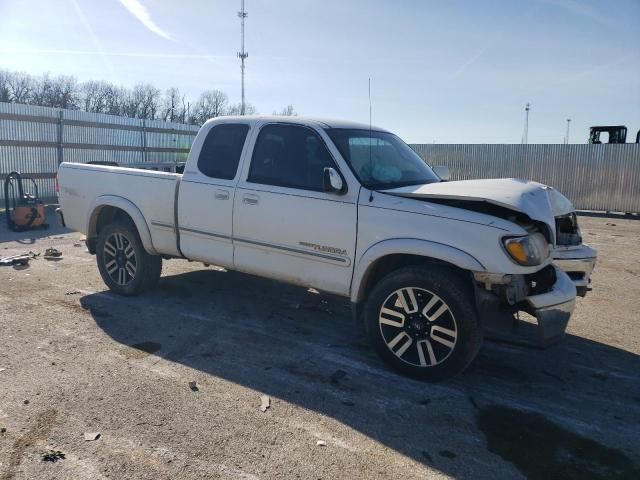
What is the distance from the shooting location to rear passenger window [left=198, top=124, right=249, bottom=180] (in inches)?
203

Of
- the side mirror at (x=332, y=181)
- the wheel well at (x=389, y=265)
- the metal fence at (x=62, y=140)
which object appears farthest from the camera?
the metal fence at (x=62, y=140)

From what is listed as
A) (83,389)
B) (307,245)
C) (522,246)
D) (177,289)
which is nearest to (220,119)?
(307,245)

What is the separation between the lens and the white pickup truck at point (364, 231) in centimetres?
380

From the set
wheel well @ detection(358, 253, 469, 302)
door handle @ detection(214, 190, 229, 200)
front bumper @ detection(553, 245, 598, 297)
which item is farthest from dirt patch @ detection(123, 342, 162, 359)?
front bumper @ detection(553, 245, 598, 297)

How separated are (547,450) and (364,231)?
6.51 feet

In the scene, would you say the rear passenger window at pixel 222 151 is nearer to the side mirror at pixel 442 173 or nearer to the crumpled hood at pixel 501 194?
the crumpled hood at pixel 501 194

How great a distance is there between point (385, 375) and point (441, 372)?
441 millimetres

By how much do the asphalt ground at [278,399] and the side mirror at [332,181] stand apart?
1436 mm

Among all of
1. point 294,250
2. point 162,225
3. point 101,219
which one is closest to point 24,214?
point 101,219

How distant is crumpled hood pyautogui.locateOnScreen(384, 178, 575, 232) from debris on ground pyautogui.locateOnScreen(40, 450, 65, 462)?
2.87m

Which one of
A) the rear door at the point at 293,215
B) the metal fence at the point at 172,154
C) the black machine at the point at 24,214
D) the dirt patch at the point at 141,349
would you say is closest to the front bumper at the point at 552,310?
the rear door at the point at 293,215

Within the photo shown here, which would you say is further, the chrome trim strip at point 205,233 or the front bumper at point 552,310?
the chrome trim strip at point 205,233

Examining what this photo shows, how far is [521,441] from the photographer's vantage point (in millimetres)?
3244

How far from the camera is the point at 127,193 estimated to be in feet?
18.8
